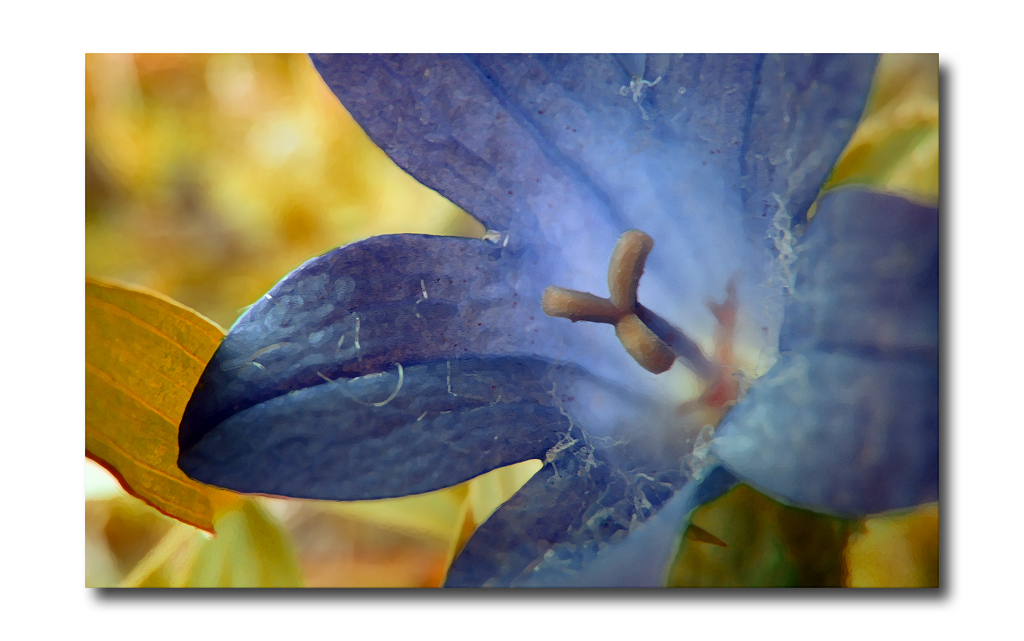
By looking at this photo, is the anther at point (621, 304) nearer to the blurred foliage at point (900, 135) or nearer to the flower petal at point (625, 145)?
the flower petal at point (625, 145)

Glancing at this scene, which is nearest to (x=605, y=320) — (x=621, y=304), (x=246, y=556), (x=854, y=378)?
(x=621, y=304)

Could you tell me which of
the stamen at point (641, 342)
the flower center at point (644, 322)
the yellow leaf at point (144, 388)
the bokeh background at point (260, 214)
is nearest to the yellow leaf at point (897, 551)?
the bokeh background at point (260, 214)

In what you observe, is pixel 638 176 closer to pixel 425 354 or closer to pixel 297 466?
pixel 425 354

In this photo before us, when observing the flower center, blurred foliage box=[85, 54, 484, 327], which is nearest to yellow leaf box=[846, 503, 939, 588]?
the flower center

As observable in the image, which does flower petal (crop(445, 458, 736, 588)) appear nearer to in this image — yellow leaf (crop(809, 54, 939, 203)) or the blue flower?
the blue flower
